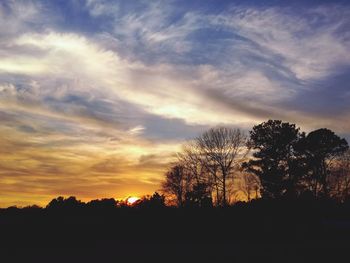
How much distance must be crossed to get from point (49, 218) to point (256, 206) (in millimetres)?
15551

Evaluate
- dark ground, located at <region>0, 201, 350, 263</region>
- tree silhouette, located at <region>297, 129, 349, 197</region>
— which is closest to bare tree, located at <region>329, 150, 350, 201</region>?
tree silhouette, located at <region>297, 129, 349, 197</region>

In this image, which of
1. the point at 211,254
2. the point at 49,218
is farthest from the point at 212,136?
the point at 211,254

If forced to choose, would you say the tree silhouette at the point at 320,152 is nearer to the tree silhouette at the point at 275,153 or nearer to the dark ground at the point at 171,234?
the tree silhouette at the point at 275,153

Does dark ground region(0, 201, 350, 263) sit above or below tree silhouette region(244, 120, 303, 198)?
below

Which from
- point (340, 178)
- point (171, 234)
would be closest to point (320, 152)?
point (340, 178)

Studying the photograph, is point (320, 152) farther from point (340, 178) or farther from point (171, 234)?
point (171, 234)

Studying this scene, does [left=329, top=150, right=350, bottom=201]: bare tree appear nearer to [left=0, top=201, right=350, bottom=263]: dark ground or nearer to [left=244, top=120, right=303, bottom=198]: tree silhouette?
[left=244, top=120, right=303, bottom=198]: tree silhouette

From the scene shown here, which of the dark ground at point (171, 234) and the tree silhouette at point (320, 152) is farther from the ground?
the tree silhouette at point (320, 152)

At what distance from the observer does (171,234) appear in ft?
83.4

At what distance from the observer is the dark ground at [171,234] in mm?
18141

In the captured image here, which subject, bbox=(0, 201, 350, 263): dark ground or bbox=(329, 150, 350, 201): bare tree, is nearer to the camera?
bbox=(0, 201, 350, 263): dark ground

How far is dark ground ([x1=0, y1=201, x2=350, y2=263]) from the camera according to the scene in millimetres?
18141

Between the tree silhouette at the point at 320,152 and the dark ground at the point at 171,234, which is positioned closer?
the dark ground at the point at 171,234

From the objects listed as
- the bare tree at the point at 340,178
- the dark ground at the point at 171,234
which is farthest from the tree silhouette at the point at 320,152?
the dark ground at the point at 171,234
